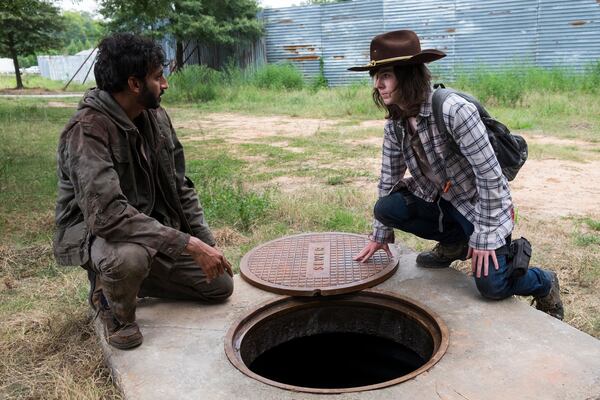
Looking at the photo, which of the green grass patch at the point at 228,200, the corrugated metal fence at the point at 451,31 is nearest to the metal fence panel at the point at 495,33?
the corrugated metal fence at the point at 451,31

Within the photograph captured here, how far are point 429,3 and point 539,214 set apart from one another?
11.0 meters

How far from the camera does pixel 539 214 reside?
4.60 m

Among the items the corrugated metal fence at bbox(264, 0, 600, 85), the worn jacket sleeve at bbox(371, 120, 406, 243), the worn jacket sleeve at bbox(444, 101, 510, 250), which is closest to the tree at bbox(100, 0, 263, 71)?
the corrugated metal fence at bbox(264, 0, 600, 85)

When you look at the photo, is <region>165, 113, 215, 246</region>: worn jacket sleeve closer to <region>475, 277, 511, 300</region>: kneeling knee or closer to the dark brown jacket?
the dark brown jacket

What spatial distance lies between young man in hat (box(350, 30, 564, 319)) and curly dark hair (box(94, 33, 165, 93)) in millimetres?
969

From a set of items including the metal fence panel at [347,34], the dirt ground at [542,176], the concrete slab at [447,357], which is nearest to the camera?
the concrete slab at [447,357]

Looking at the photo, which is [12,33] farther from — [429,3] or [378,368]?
[378,368]

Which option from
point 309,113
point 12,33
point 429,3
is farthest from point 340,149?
point 12,33

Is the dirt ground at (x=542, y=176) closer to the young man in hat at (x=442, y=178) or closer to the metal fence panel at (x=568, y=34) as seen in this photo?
the young man in hat at (x=442, y=178)

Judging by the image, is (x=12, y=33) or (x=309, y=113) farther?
(x=12, y=33)

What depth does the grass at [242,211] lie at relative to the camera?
280cm

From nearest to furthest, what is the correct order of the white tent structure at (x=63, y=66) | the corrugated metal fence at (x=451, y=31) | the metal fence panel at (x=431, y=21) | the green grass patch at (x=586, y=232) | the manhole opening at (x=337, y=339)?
the manhole opening at (x=337, y=339) < the green grass patch at (x=586, y=232) < the corrugated metal fence at (x=451, y=31) < the metal fence panel at (x=431, y=21) < the white tent structure at (x=63, y=66)

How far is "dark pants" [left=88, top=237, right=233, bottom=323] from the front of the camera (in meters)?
2.29

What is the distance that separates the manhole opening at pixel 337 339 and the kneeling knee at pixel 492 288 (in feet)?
0.89
